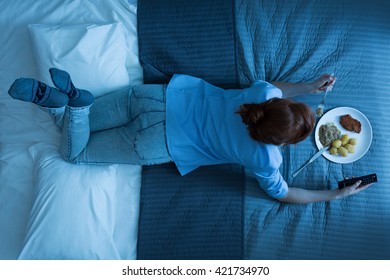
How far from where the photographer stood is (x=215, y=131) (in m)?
1.17

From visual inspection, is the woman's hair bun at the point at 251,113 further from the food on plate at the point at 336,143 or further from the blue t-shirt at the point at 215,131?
the food on plate at the point at 336,143

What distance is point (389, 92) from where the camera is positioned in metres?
1.42

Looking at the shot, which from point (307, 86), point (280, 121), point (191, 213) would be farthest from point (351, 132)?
point (191, 213)

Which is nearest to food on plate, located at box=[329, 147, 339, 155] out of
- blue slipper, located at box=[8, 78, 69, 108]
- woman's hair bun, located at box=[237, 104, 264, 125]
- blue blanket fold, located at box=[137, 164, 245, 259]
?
blue blanket fold, located at box=[137, 164, 245, 259]

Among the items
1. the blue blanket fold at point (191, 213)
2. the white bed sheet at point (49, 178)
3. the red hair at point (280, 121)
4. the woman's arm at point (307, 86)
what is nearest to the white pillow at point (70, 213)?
the white bed sheet at point (49, 178)

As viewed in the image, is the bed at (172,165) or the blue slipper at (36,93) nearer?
the blue slipper at (36,93)

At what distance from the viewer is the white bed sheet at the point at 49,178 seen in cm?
116

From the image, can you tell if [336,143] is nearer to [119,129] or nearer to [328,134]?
[328,134]

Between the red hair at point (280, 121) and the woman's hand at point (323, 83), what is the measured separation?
39 centimetres

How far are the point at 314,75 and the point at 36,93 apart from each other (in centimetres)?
106

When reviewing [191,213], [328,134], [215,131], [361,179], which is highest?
[215,131]

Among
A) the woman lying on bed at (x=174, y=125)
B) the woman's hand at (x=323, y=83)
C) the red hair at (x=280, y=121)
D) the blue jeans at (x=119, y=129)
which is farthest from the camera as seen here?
the woman's hand at (x=323, y=83)

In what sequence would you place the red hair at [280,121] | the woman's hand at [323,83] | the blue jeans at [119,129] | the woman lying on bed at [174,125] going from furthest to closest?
the woman's hand at [323,83], the blue jeans at [119,129], the woman lying on bed at [174,125], the red hair at [280,121]
